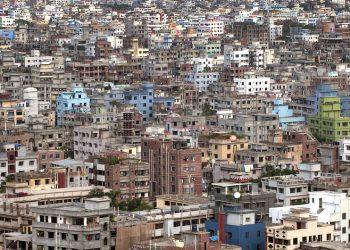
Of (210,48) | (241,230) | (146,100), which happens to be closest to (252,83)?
(146,100)

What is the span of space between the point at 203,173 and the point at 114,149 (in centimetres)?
359

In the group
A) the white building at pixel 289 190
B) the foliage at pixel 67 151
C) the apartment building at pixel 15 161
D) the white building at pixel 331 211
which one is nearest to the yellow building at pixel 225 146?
the foliage at pixel 67 151

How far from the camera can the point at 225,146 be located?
56.4 metres

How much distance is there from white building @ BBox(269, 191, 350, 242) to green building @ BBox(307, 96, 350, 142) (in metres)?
19.7

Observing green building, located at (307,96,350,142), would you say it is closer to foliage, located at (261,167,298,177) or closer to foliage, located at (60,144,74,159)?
foliage, located at (60,144,74,159)

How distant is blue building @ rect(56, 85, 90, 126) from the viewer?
68.8 m

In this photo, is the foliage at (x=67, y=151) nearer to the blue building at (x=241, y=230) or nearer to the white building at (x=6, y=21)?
the blue building at (x=241, y=230)

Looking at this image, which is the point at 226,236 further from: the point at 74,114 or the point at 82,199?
the point at 74,114

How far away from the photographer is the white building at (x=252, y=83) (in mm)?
80188

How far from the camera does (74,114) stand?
66500 mm

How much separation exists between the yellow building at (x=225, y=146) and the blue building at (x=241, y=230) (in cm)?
1641

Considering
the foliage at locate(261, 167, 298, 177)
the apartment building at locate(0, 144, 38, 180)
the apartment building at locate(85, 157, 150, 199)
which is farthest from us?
the apartment building at locate(0, 144, 38, 180)

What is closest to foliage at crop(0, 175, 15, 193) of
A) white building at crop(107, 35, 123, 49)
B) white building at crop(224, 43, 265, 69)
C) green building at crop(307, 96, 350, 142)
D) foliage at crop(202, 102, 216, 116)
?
green building at crop(307, 96, 350, 142)

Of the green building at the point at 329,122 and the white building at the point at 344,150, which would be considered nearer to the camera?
the white building at the point at 344,150
